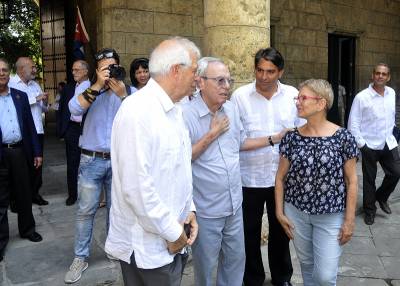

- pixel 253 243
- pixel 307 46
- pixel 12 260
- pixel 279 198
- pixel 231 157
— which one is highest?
pixel 307 46

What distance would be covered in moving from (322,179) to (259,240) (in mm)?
953

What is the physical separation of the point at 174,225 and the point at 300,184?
44.9 inches

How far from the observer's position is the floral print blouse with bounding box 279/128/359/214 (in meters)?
2.71

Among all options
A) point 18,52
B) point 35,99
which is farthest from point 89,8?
point 18,52

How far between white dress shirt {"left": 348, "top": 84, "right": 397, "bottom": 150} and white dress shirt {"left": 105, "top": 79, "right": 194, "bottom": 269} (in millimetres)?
3674

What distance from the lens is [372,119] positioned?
5.24 m

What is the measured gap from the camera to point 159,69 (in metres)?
2.05

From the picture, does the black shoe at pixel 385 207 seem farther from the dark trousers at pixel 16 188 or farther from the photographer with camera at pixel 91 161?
the dark trousers at pixel 16 188

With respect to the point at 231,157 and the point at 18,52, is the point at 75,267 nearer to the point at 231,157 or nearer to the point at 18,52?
the point at 231,157

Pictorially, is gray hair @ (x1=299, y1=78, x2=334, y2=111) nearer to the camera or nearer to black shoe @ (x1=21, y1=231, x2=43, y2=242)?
the camera

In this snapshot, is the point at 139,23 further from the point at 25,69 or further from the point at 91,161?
the point at 91,161

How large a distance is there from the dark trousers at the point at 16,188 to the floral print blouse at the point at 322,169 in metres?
2.73

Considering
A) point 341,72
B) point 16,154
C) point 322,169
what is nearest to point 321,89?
point 322,169

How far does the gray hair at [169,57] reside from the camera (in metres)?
2.04
